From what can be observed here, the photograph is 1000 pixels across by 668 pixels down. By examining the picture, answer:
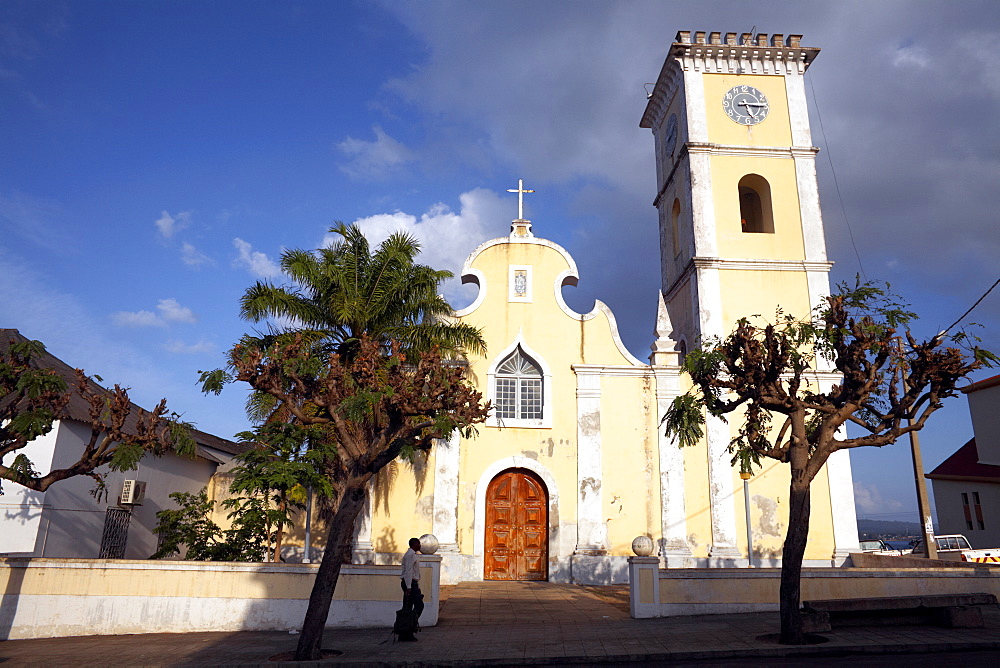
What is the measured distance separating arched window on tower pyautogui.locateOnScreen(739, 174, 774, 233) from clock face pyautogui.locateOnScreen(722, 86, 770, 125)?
72.8 inches

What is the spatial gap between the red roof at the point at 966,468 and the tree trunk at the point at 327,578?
87.5ft

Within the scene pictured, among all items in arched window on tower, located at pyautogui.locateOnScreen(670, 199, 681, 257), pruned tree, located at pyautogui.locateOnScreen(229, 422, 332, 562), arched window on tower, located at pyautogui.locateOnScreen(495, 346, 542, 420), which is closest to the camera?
pruned tree, located at pyautogui.locateOnScreen(229, 422, 332, 562)

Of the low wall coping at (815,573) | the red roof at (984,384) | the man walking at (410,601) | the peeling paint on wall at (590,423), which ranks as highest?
the red roof at (984,384)

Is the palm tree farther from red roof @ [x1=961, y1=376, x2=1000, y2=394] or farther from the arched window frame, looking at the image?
red roof @ [x1=961, y1=376, x2=1000, y2=394]

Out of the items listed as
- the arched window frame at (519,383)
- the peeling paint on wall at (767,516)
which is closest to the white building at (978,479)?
the peeling paint on wall at (767,516)

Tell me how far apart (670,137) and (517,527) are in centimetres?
1414

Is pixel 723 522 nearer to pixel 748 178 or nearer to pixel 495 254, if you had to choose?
pixel 495 254

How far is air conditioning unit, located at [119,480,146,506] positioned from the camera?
17.3m

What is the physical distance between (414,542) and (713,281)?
40.0 feet

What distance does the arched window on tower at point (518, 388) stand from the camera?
59.7ft

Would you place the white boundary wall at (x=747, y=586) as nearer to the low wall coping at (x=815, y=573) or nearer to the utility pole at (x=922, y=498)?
the low wall coping at (x=815, y=573)

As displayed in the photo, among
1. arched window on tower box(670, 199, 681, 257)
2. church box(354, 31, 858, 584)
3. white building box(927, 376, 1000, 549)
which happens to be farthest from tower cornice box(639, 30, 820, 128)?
white building box(927, 376, 1000, 549)

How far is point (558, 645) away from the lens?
10086 millimetres

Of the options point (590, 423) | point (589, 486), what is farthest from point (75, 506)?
point (590, 423)
